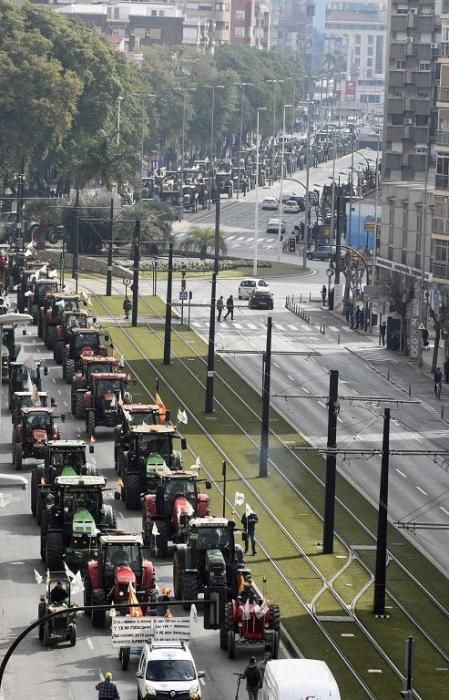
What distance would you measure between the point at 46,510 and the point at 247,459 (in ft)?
70.1

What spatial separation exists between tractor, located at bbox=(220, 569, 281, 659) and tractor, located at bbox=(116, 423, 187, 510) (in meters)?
19.6

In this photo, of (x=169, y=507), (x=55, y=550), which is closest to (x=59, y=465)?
(x=169, y=507)

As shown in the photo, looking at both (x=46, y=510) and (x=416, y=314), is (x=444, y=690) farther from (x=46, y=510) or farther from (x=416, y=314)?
(x=416, y=314)

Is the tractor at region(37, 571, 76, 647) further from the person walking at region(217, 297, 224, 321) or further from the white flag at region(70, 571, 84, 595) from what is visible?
the person walking at region(217, 297, 224, 321)

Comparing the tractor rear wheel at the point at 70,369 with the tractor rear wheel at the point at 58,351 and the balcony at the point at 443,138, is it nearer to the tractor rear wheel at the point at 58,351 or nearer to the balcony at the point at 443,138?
the tractor rear wheel at the point at 58,351

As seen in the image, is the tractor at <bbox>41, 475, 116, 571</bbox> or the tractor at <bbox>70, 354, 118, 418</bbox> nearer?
the tractor at <bbox>41, 475, 116, 571</bbox>

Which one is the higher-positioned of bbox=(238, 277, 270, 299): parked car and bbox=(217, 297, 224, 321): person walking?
bbox=(217, 297, 224, 321): person walking

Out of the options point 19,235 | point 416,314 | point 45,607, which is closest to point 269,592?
point 45,607

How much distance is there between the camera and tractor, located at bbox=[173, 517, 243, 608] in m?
68.1

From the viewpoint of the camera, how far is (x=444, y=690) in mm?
61469

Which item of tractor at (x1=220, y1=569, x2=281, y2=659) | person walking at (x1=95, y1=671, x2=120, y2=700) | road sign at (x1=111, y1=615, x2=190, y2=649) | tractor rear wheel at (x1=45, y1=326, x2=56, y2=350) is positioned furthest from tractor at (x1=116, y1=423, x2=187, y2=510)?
tractor rear wheel at (x1=45, y1=326, x2=56, y2=350)

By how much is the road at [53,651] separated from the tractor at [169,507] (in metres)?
0.86

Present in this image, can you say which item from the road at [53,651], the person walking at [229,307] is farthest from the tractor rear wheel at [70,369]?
the road at [53,651]

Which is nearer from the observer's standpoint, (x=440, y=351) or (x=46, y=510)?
(x=46, y=510)
